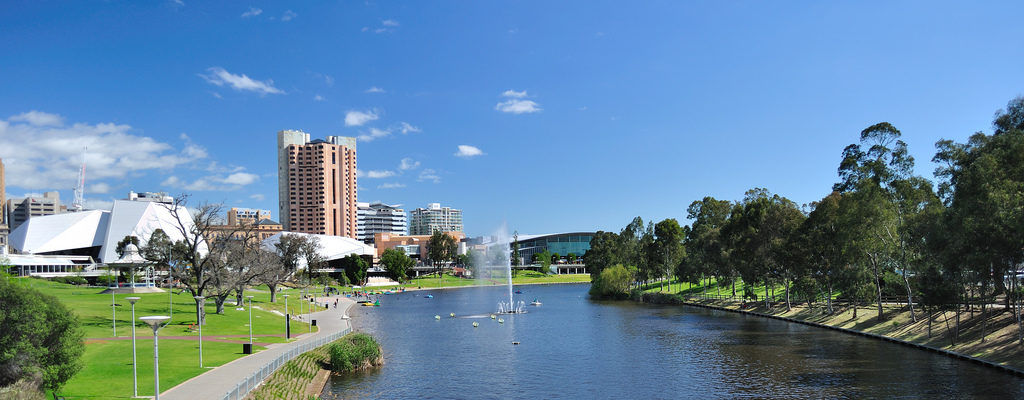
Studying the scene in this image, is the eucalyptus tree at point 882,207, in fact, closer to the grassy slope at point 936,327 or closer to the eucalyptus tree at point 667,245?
the grassy slope at point 936,327

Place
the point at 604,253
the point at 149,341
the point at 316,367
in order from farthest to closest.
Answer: the point at 604,253 → the point at 149,341 → the point at 316,367

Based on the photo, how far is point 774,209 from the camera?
255 ft

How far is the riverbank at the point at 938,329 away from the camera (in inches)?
1657

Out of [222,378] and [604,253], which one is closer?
[222,378]

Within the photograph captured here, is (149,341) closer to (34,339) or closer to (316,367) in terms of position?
(316,367)

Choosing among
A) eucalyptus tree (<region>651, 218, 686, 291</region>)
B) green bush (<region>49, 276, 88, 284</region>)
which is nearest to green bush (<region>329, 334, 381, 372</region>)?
eucalyptus tree (<region>651, 218, 686, 291</region>)

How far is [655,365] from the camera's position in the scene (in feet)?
152

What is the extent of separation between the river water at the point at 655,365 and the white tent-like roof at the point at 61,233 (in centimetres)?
11284

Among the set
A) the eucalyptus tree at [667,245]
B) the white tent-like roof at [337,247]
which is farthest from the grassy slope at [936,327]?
the white tent-like roof at [337,247]

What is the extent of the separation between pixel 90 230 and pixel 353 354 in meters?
140

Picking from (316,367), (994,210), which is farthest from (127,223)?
(994,210)

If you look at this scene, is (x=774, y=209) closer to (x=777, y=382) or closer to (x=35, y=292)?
(x=777, y=382)

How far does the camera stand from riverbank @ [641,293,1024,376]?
138 feet

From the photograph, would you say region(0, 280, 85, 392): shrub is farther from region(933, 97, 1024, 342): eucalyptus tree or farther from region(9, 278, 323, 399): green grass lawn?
region(933, 97, 1024, 342): eucalyptus tree
